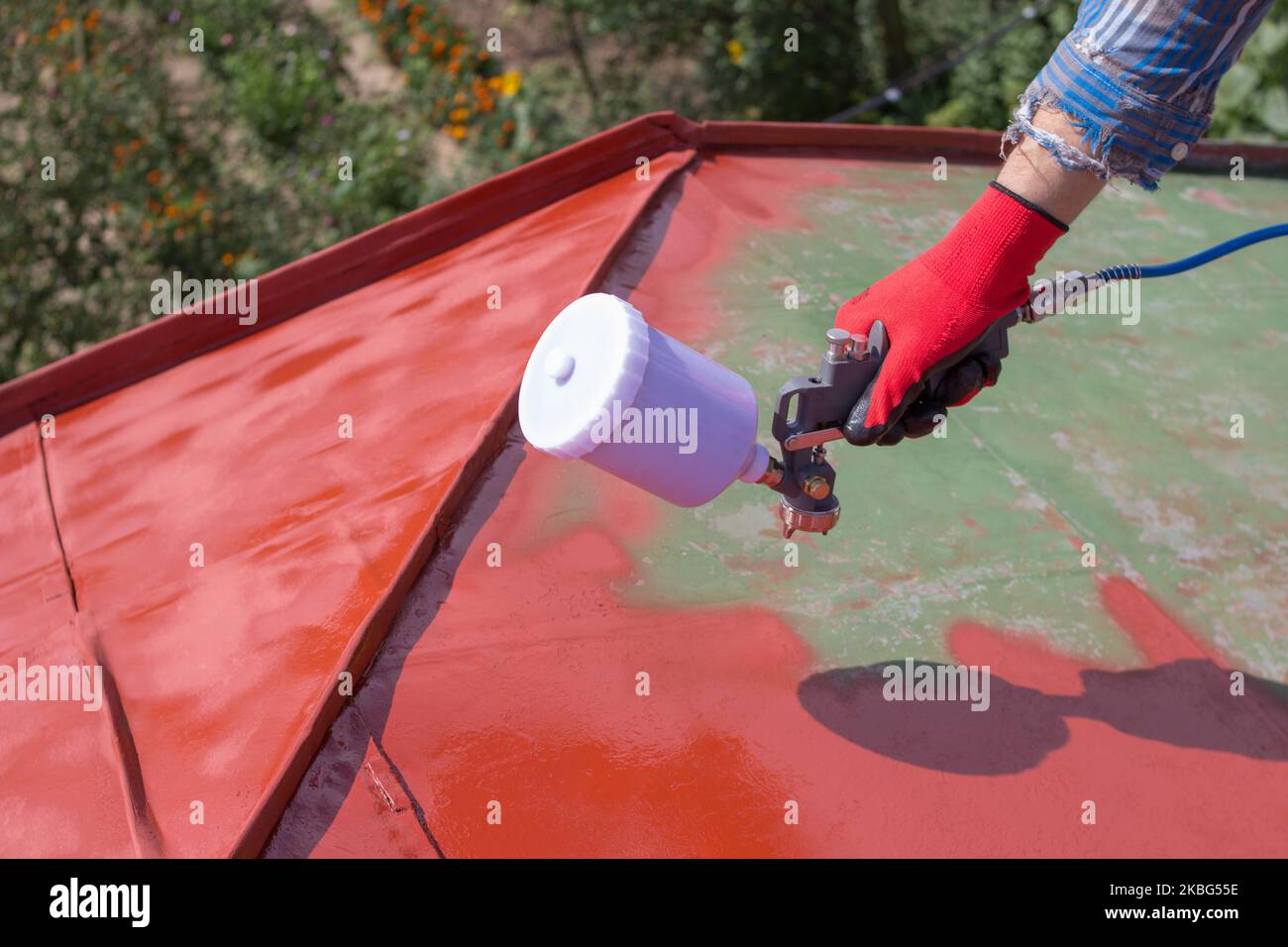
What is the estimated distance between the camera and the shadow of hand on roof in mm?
1840

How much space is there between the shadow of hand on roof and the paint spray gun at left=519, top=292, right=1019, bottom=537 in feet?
1.06

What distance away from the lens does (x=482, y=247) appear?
313 centimetres

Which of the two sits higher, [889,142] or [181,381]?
[889,142]

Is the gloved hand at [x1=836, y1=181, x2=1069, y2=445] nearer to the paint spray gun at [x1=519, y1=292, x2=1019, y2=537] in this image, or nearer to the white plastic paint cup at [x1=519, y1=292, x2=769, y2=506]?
the paint spray gun at [x1=519, y1=292, x2=1019, y2=537]

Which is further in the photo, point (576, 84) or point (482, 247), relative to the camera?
point (576, 84)

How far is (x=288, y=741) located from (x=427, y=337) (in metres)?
1.23

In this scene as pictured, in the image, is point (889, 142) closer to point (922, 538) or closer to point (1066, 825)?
point (922, 538)

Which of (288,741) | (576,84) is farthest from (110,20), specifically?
(288,741)

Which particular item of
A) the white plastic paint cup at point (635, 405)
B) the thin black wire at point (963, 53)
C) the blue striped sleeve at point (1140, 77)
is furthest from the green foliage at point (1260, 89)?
the white plastic paint cup at point (635, 405)

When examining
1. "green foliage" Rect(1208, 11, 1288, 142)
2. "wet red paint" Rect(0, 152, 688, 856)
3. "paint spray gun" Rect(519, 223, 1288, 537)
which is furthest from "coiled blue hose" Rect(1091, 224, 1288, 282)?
"green foliage" Rect(1208, 11, 1288, 142)

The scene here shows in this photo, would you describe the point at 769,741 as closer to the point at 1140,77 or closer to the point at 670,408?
the point at 670,408

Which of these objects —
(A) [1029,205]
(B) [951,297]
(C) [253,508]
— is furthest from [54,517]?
(A) [1029,205]

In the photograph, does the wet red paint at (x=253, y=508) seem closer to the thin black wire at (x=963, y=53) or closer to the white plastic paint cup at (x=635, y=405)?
the white plastic paint cup at (x=635, y=405)

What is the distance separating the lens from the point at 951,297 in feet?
5.60
